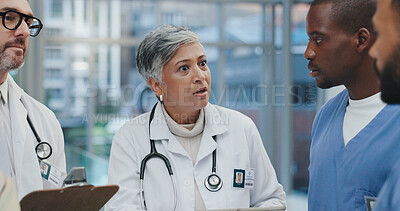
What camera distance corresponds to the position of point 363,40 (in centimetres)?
156

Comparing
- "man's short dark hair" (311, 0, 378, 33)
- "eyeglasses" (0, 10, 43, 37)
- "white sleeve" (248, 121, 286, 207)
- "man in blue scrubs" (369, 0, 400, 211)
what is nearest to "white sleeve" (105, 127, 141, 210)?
"white sleeve" (248, 121, 286, 207)

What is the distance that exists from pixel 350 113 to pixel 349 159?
186mm

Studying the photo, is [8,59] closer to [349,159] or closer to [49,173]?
[49,173]

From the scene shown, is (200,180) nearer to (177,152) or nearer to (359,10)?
(177,152)

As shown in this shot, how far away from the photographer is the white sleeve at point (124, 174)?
1823 millimetres

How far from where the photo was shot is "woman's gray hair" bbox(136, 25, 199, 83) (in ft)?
6.43

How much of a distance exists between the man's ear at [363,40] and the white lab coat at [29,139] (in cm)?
126

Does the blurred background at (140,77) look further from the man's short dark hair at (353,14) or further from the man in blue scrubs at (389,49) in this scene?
the man in blue scrubs at (389,49)

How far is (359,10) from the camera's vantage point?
157cm

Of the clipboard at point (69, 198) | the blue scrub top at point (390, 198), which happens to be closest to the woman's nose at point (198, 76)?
the clipboard at point (69, 198)

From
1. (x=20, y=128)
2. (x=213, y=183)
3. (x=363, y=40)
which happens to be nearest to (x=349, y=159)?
(x=363, y=40)

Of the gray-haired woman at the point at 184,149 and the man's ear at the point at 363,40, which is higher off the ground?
the man's ear at the point at 363,40

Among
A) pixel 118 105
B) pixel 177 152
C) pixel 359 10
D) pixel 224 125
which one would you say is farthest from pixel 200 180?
pixel 118 105

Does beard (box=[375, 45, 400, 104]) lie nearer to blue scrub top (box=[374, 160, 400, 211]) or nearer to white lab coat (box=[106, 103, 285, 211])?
blue scrub top (box=[374, 160, 400, 211])
